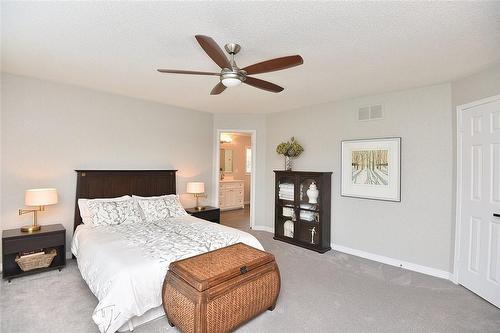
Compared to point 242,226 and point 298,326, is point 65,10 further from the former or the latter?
point 242,226

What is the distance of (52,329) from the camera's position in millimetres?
2191

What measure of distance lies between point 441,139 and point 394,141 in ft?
1.80

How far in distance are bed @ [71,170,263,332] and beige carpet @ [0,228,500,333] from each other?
0.30 metres

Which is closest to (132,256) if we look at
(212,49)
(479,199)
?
(212,49)

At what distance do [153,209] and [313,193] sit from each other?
263cm

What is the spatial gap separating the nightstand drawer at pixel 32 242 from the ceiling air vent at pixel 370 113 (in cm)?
456

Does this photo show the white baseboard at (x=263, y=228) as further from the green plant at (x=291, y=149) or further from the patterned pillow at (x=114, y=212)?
the patterned pillow at (x=114, y=212)

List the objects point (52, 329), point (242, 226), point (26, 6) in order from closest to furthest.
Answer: point (26, 6), point (52, 329), point (242, 226)

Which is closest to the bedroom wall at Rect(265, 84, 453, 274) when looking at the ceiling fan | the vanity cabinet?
the ceiling fan

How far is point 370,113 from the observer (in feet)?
13.2

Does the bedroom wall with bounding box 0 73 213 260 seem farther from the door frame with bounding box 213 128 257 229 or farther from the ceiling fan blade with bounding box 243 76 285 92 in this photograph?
the ceiling fan blade with bounding box 243 76 285 92

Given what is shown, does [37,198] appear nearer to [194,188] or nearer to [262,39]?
[194,188]

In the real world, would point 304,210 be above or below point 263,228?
above

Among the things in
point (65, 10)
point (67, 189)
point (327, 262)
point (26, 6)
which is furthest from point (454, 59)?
point (67, 189)
